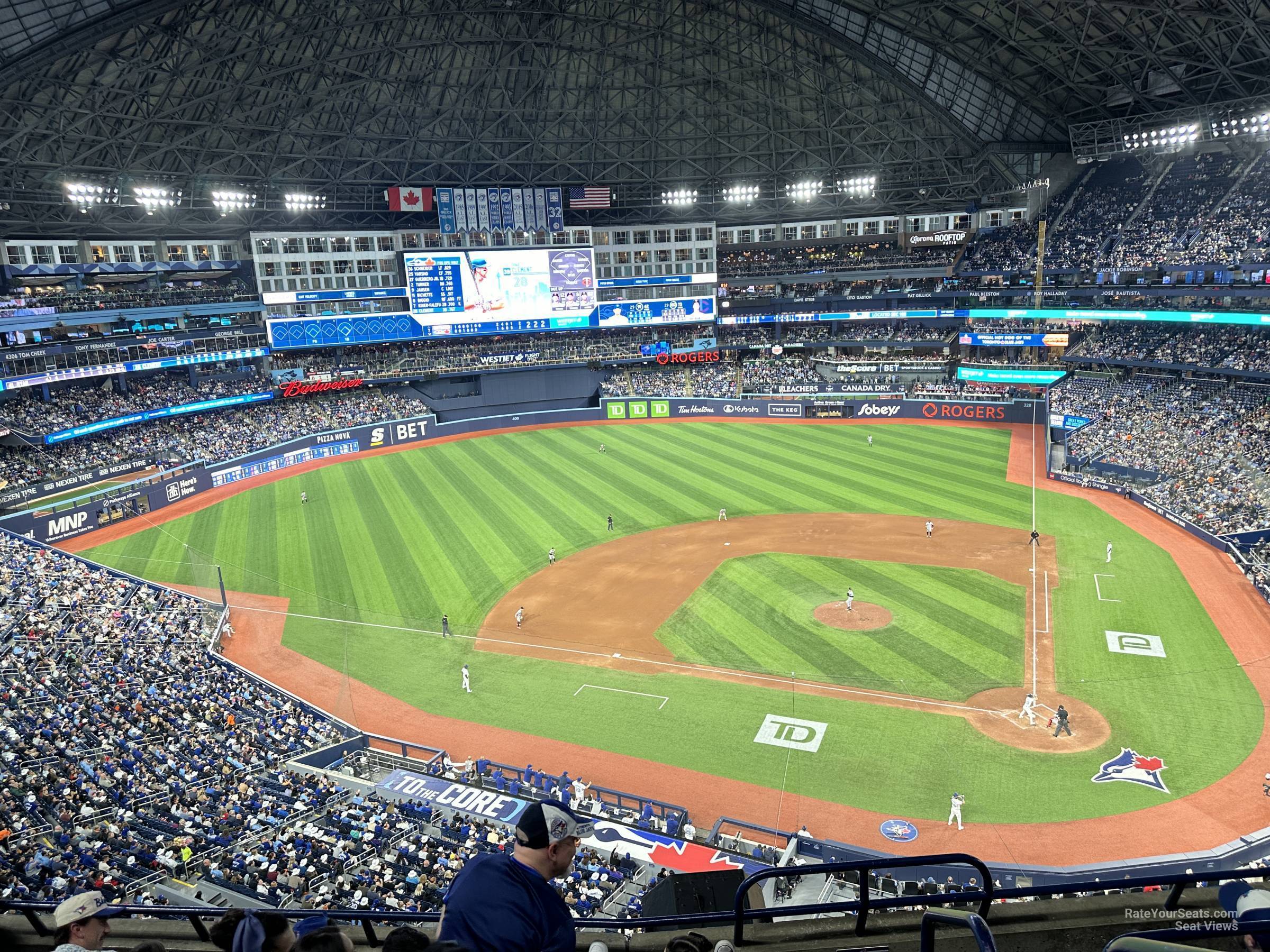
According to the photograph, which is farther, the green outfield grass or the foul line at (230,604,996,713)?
the foul line at (230,604,996,713)

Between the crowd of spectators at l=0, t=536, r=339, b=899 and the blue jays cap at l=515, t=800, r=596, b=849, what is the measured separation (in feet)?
49.7

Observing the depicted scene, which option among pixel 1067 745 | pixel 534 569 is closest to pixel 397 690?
pixel 534 569

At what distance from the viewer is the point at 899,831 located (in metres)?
21.6

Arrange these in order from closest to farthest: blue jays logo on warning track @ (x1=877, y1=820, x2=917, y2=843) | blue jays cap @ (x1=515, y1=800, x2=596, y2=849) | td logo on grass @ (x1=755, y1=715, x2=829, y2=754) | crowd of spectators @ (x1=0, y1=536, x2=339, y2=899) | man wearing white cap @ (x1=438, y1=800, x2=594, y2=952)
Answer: man wearing white cap @ (x1=438, y1=800, x2=594, y2=952) < blue jays cap @ (x1=515, y1=800, x2=596, y2=849) < crowd of spectators @ (x1=0, y1=536, x2=339, y2=899) < blue jays logo on warning track @ (x1=877, y1=820, x2=917, y2=843) < td logo on grass @ (x1=755, y1=715, x2=829, y2=754)

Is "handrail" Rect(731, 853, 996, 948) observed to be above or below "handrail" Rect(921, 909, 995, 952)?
below

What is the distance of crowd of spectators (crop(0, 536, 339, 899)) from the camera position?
18.2 metres

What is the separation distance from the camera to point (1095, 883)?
234 inches

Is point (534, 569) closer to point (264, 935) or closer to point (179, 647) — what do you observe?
point (179, 647)

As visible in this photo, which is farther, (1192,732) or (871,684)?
(871,684)

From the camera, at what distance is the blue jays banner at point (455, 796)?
70.1 feet

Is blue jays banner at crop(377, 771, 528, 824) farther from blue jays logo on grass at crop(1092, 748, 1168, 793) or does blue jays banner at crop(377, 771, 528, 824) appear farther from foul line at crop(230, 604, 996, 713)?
blue jays logo on grass at crop(1092, 748, 1168, 793)

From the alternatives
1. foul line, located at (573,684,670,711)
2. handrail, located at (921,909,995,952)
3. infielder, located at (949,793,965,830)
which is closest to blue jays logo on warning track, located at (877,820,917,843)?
infielder, located at (949,793,965,830)

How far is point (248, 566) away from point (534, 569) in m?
15.0

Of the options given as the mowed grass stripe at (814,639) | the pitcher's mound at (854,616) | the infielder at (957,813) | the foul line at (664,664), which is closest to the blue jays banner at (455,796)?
the foul line at (664,664)
